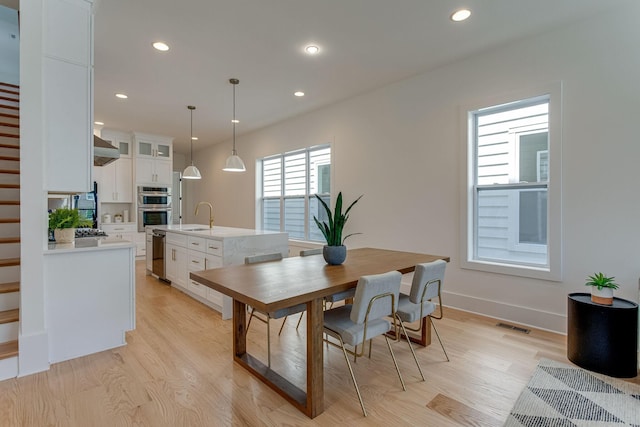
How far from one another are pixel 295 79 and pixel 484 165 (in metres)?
2.52

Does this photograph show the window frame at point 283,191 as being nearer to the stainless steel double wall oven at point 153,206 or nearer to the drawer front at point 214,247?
the drawer front at point 214,247

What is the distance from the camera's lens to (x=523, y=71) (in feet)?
10.1

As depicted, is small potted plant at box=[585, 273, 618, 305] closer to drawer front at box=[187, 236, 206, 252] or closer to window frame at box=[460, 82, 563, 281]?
window frame at box=[460, 82, 563, 281]

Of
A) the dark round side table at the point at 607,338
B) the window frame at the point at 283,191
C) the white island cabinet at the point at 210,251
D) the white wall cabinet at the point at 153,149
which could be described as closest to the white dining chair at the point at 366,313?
the dark round side table at the point at 607,338

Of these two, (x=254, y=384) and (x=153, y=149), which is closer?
(x=254, y=384)

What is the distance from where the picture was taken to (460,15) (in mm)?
2676

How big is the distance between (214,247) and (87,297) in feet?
4.08

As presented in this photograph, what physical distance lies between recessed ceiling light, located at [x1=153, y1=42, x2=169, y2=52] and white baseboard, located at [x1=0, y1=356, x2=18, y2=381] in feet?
9.53

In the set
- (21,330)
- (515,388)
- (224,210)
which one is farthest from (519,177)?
(224,210)

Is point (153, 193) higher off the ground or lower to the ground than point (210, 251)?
higher

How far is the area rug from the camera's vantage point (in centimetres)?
173

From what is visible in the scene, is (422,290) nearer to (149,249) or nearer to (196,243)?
(196,243)

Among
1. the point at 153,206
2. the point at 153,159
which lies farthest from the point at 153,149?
the point at 153,206

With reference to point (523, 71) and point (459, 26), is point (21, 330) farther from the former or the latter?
point (523, 71)
